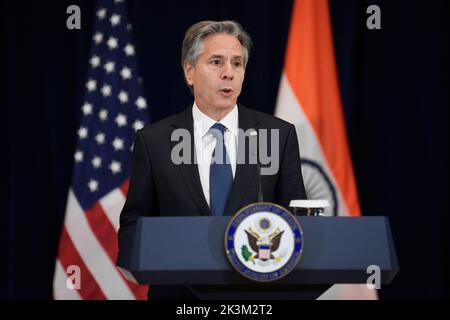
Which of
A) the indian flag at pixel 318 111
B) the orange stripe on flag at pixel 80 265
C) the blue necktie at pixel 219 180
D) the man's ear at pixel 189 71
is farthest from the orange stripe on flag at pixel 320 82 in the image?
the blue necktie at pixel 219 180

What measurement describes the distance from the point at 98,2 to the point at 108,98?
66 centimetres

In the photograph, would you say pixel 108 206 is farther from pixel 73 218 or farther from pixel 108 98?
pixel 108 98

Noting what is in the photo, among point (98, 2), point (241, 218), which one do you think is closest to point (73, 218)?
point (98, 2)

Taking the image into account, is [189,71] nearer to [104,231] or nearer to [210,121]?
[210,121]

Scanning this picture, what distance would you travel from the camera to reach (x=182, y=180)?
233cm

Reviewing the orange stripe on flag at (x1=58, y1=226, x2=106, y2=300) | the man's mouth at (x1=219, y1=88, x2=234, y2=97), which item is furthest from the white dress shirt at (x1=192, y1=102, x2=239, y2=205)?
the orange stripe on flag at (x1=58, y1=226, x2=106, y2=300)

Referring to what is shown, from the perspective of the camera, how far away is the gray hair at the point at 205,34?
8.10ft

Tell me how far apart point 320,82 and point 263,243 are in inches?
116

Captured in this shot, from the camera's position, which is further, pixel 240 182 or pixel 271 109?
pixel 271 109

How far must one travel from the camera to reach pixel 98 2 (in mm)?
4656

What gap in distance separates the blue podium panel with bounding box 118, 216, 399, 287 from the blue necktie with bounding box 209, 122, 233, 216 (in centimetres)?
45

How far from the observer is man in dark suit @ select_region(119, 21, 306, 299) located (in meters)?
2.32

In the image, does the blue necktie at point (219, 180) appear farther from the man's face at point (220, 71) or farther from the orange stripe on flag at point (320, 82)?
the orange stripe on flag at point (320, 82)

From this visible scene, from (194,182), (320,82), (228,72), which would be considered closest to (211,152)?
(194,182)
